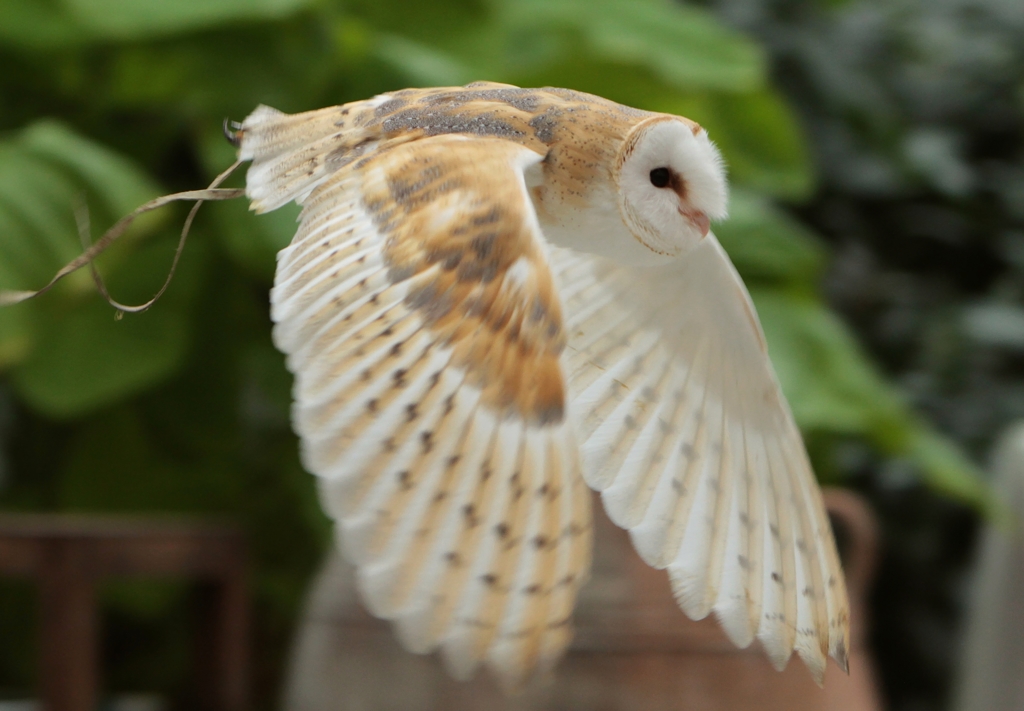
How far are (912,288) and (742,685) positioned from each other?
1188 mm

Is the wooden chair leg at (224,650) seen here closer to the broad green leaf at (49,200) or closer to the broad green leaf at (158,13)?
the broad green leaf at (49,200)

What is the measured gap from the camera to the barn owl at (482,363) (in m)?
0.38

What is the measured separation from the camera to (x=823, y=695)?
969mm

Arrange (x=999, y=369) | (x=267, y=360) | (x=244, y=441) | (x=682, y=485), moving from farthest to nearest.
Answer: (x=999, y=369), (x=244, y=441), (x=267, y=360), (x=682, y=485)

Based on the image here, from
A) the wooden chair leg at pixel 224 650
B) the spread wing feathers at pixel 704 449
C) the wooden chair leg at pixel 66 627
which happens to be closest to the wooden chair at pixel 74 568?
the wooden chair leg at pixel 66 627

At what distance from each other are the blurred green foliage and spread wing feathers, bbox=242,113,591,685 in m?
0.82

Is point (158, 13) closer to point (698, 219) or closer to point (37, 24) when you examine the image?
point (37, 24)

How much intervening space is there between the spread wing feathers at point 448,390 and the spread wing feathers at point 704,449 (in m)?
0.12

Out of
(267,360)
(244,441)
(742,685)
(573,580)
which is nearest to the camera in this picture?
(573,580)

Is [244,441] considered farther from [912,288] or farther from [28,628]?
[912,288]

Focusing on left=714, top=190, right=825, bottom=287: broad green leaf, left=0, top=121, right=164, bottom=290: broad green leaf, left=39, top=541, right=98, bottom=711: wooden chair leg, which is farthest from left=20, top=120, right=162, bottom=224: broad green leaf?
left=714, top=190, right=825, bottom=287: broad green leaf

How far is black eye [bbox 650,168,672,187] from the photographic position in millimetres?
449

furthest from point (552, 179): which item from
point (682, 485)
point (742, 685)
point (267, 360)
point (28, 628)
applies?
point (28, 628)

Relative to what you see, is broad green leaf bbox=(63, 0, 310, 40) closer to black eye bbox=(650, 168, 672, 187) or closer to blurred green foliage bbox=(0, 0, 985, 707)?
blurred green foliage bbox=(0, 0, 985, 707)
